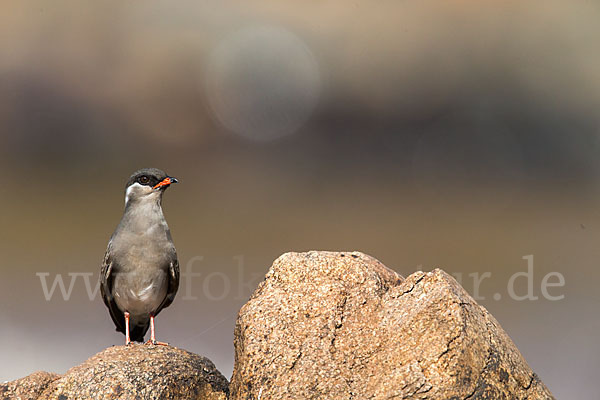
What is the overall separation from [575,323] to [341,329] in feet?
39.4

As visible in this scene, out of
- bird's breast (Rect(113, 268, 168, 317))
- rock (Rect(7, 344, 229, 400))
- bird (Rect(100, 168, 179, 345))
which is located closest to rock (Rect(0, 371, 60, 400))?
rock (Rect(7, 344, 229, 400))

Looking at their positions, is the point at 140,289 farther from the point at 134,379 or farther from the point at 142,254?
the point at 134,379

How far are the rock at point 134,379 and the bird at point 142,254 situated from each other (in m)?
1.18

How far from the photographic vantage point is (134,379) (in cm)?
698

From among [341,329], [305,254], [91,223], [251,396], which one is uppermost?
[91,223]

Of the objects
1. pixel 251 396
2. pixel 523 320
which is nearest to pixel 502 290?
pixel 523 320

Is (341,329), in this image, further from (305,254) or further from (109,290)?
(109,290)

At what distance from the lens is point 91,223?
24688 millimetres

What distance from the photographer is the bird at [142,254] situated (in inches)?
340

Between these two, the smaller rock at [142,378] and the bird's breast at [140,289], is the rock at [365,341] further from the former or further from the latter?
the bird's breast at [140,289]

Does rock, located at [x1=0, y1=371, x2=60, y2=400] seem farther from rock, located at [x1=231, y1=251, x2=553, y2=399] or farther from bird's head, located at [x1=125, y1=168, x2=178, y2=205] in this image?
bird's head, located at [x1=125, y1=168, x2=178, y2=205]

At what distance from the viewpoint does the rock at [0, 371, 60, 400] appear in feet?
23.4

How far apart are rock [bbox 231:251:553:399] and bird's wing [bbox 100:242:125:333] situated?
8.51 feet

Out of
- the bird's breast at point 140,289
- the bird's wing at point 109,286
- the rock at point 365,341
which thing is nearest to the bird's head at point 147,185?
the bird's wing at point 109,286
